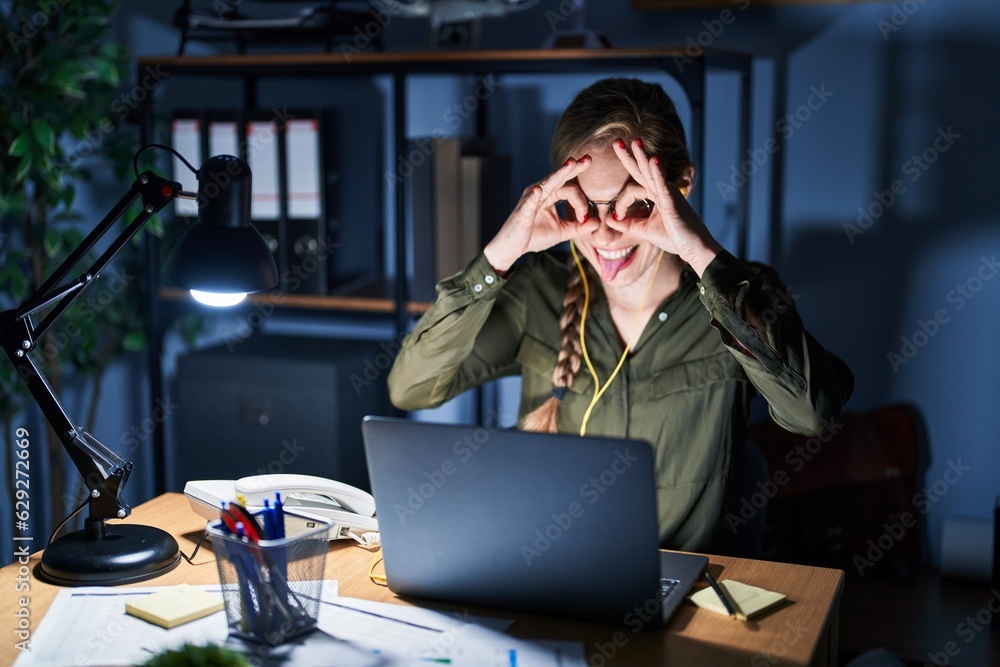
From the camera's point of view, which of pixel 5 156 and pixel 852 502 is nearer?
pixel 852 502

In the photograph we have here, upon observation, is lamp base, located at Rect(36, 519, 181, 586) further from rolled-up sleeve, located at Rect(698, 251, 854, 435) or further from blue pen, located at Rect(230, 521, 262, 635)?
rolled-up sleeve, located at Rect(698, 251, 854, 435)

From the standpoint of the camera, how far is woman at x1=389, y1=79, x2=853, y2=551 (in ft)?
4.75

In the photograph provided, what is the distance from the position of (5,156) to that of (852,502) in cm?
208

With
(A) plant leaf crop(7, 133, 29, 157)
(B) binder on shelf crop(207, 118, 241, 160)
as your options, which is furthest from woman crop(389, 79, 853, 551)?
(A) plant leaf crop(7, 133, 29, 157)

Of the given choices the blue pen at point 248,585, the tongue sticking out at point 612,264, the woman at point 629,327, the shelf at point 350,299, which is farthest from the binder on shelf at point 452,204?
the blue pen at point 248,585

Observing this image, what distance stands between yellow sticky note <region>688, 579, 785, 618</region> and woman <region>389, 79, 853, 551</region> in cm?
34

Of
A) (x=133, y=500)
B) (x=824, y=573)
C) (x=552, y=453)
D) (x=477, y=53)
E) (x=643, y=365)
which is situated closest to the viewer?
(x=552, y=453)

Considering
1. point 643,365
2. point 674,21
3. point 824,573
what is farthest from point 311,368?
point 824,573

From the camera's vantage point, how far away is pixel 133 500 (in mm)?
3035

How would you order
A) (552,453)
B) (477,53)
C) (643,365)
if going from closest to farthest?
(552,453) < (643,365) < (477,53)

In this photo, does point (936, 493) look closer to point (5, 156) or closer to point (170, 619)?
point (170, 619)

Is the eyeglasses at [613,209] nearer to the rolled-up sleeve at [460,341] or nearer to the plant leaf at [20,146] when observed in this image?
the rolled-up sleeve at [460,341]

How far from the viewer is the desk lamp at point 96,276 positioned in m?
1.25

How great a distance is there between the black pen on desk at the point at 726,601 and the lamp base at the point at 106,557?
67cm
